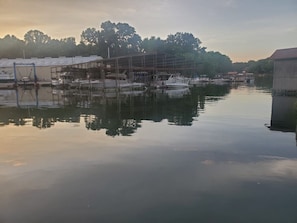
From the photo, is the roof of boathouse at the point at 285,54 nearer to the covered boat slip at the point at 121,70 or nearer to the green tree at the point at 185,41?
the covered boat slip at the point at 121,70

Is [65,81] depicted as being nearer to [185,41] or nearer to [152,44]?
[152,44]

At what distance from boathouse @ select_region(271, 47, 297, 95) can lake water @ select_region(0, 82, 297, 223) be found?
14080 mm

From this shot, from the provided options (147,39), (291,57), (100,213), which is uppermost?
(147,39)

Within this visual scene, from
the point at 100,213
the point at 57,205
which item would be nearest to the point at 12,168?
the point at 57,205

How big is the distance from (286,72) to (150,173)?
75.0 feet

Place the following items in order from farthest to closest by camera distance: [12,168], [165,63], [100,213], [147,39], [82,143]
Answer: [147,39]
[165,63]
[82,143]
[12,168]
[100,213]

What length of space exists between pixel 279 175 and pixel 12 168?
6664mm

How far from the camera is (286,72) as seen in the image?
2553 cm

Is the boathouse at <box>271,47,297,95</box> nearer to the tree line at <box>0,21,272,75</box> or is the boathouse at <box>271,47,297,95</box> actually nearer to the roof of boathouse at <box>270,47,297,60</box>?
the roof of boathouse at <box>270,47,297,60</box>

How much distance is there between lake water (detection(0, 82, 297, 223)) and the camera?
5.04 metres

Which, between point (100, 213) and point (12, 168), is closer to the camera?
point (100, 213)

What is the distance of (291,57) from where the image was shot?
24.5 meters

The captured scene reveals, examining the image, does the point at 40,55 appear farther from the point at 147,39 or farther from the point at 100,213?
the point at 100,213

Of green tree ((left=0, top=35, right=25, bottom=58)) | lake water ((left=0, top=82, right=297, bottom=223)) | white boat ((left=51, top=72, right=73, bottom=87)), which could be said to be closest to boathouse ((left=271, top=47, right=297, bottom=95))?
lake water ((left=0, top=82, right=297, bottom=223))
